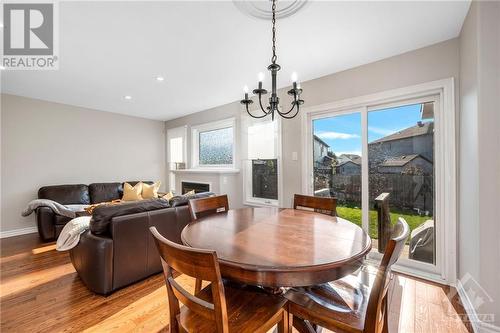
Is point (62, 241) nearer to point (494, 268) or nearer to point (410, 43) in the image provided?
point (494, 268)

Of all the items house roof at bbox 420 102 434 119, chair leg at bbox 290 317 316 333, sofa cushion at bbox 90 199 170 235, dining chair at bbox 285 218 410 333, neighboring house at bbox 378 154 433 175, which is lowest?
chair leg at bbox 290 317 316 333

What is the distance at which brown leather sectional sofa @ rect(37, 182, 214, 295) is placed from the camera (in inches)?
79.3

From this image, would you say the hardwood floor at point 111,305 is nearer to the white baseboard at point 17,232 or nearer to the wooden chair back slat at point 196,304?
the wooden chair back slat at point 196,304

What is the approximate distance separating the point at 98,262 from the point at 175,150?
403cm

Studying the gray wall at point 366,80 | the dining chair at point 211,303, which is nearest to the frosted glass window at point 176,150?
the gray wall at point 366,80

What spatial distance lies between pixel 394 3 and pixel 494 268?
208 cm

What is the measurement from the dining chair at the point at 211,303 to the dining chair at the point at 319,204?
100cm

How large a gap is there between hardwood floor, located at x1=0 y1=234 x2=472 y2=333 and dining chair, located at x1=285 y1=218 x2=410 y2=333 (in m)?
0.80

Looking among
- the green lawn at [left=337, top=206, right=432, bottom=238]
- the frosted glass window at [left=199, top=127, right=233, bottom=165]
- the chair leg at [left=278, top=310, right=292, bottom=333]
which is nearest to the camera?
the chair leg at [left=278, top=310, right=292, bottom=333]

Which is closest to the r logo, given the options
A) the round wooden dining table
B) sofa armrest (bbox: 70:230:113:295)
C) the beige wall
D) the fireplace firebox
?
sofa armrest (bbox: 70:230:113:295)

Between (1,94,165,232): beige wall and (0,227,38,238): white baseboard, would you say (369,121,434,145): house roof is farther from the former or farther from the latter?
(0,227,38,238): white baseboard

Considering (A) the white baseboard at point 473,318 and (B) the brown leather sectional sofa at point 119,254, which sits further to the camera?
(B) the brown leather sectional sofa at point 119,254

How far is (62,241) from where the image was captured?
235 cm

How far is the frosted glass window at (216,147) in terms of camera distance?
452 centimetres
